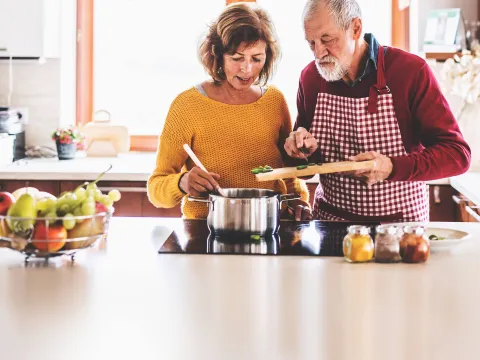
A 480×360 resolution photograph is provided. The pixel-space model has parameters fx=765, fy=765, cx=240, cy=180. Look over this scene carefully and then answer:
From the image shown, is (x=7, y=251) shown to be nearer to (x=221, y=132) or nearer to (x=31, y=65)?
(x=221, y=132)

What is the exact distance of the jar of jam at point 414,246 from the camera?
1.78m

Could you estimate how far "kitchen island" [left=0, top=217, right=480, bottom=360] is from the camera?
1.22m

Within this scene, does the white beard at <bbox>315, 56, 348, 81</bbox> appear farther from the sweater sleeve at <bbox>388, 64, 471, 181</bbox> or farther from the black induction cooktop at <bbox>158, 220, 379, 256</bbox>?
the black induction cooktop at <bbox>158, 220, 379, 256</bbox>

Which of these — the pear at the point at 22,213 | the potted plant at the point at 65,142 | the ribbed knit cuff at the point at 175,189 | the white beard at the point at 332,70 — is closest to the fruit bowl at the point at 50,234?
the pear at the point at 22,213

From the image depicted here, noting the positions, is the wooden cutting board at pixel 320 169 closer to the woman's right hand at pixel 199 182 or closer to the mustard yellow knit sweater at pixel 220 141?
the woman's right hand at pixel 199 182

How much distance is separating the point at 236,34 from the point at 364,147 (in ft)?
1.78

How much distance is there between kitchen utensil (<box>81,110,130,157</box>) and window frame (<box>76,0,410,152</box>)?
0.16 meters

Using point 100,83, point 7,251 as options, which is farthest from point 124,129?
point 7,251

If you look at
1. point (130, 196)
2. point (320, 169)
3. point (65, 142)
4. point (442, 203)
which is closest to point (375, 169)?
point (320, 169)

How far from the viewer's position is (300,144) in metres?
2.30

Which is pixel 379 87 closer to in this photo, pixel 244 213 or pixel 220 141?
pixel 220 141

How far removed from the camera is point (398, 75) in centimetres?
238

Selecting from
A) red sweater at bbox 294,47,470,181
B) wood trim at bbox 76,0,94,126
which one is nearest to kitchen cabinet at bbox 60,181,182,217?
wood trim at bbox 76,0,94,126

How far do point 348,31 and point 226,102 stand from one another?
0.45 metres
